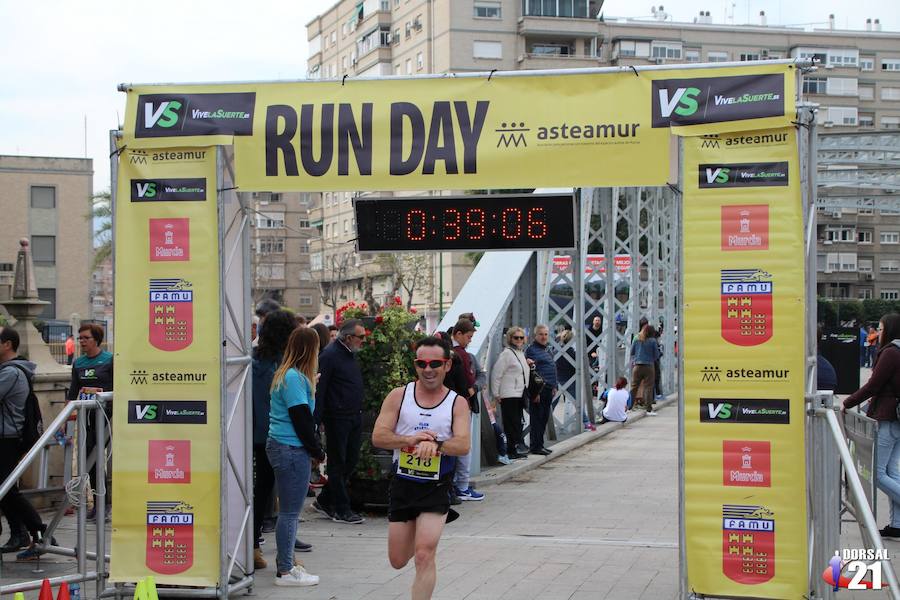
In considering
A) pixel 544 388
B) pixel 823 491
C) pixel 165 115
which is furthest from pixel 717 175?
pixel 544 388

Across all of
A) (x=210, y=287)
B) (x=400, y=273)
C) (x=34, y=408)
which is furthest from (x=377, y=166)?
(x=400, y=273)

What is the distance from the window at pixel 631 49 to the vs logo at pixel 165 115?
260 feet

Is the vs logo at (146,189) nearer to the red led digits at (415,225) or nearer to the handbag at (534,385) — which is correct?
the red led digits at (415,225)

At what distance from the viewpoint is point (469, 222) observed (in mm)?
10211

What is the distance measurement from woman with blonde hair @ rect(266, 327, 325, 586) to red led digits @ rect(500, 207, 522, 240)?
2.35 m

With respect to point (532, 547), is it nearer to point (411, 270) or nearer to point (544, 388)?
point (544, 388)

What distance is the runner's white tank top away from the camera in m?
6.80

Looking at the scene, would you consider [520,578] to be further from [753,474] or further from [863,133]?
[863,133]

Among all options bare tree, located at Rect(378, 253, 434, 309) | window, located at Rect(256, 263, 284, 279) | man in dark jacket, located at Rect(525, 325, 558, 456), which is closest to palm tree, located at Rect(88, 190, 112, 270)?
bare tree, located at Rect(378, 253, 434, 309)

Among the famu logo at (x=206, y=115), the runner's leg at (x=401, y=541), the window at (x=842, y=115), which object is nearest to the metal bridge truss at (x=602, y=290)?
the famu logo at (x=206, y=115)

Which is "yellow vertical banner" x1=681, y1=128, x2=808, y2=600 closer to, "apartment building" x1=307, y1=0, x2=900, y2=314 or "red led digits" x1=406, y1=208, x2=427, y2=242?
"red led digits" x1=406, y1=208, x2=427, y2=242

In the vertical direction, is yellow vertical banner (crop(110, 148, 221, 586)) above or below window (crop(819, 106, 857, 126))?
below

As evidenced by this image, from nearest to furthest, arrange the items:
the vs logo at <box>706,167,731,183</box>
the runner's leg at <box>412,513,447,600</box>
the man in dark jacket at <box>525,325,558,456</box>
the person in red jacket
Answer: the runner's leg at <box>412,513,447,600</box> < the vs logo at <box>706,167,731,183</box> < the person in red jacket < the man in dark jacket at <box>525,325,558,456</box>

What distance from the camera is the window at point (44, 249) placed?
70.2 m
